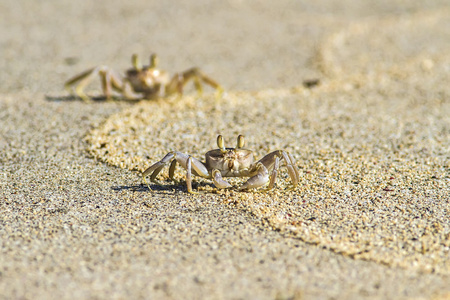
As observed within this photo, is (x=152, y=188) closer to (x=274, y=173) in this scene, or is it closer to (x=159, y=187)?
(x=159, y=187)

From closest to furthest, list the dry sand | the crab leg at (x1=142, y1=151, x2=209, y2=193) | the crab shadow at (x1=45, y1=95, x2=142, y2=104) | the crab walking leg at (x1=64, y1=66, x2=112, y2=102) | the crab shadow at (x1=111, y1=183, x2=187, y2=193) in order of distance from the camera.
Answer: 1. the dry sand
2. the crab leg at (x1=142, y1=151, x2=209, y2=193)
3. the crab shadow at (x1=111, y1=183, x2=187, y2=193)
4. the crab walking leg at (x1=64, y1=66, x2=112, y2=102)
5. the crab shadow at (x1=45, y1=95, x2=142, y2=104)

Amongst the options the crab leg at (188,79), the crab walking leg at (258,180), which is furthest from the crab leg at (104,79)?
the crab walking leg at (258,180)

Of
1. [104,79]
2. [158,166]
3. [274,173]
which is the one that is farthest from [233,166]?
[104,79]

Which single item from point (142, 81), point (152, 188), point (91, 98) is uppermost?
point (142, 81)

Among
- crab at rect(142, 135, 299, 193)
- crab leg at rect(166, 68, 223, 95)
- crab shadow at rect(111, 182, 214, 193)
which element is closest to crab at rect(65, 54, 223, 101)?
crab leg at rect(166, 68, 223, 95)

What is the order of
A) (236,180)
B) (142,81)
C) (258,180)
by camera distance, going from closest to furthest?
(258,180) < (236,180) < (142,81)

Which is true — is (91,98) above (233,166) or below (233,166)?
above

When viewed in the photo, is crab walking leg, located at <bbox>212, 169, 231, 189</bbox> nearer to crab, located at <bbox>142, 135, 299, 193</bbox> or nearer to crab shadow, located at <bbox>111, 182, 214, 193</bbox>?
crab, located at <bbox>142, 135, 299, 193</bbox>
